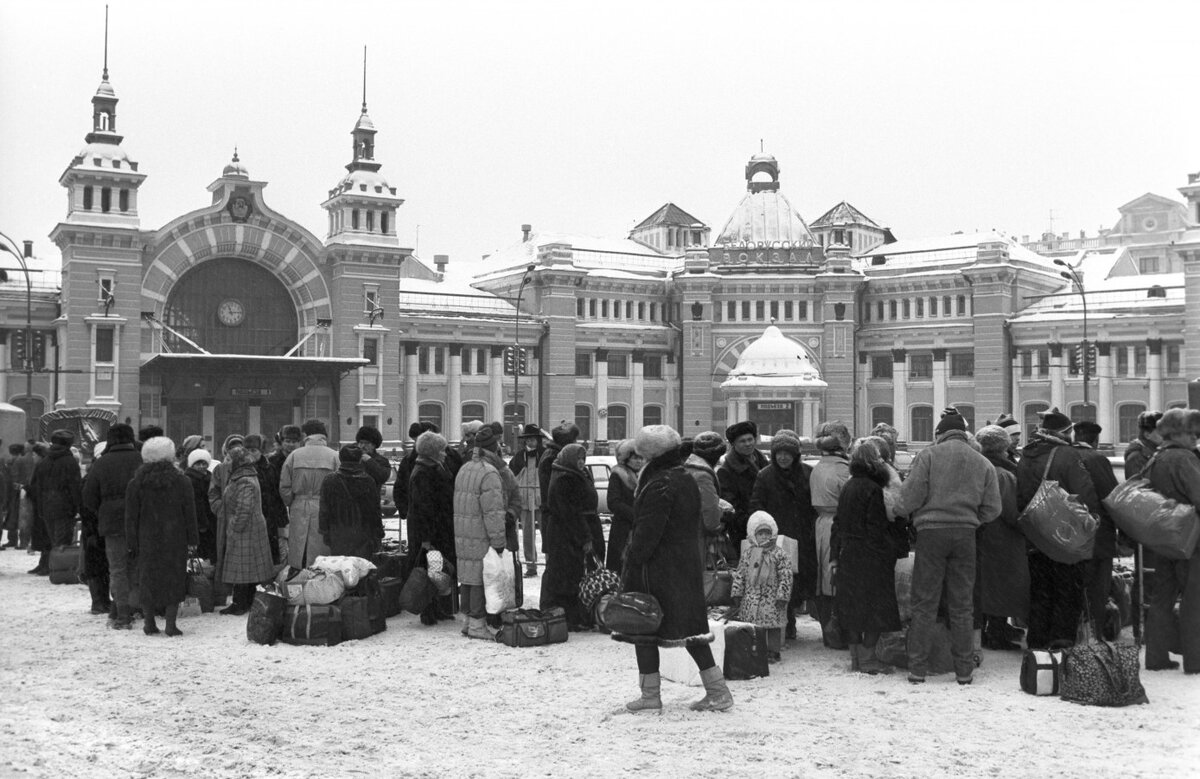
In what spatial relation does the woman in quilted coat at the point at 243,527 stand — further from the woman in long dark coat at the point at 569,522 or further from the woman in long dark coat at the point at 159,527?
the woman in long dark coat at the point at 569,522

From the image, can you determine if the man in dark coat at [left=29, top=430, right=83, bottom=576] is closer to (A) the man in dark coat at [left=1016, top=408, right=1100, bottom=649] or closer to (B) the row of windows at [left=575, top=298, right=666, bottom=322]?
(A) the man in dark coat at [left=1016, top=408, right=1100, bottom=649]

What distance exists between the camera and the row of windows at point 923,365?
59.1 m

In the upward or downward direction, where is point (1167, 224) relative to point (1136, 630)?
upward

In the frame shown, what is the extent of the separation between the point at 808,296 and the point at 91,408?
34362 mm

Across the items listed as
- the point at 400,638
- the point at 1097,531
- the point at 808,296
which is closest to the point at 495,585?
the point at 400,638

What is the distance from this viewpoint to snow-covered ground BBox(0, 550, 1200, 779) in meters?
7.86

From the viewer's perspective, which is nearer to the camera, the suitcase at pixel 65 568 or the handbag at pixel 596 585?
the handbag at pixel 596 585

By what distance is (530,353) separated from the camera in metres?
58.8

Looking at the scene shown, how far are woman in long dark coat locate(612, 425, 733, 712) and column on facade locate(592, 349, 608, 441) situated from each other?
1973 inches

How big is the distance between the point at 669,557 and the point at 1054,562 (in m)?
3.96

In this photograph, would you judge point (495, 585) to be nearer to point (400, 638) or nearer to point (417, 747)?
point (400, 638)

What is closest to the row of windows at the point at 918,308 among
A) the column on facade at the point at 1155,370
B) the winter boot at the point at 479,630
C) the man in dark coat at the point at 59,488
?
the column on facade at the point at 1155,370

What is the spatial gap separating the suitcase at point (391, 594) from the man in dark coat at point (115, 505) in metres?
2.69

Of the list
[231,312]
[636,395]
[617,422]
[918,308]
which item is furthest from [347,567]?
[918,308]
